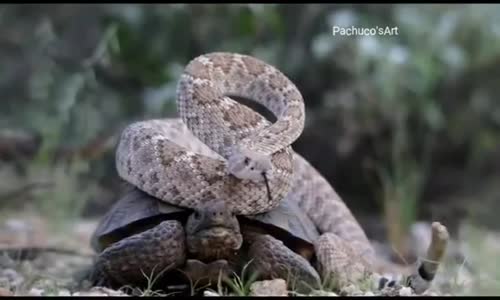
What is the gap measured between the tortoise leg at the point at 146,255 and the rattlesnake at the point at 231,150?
0.62ft

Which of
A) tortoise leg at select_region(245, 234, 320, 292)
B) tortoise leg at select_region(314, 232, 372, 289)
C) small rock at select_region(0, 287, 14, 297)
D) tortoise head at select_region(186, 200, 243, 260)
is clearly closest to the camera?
small rock at select_region(0, 287, 14, 297)

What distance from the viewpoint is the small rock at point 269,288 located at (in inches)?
131

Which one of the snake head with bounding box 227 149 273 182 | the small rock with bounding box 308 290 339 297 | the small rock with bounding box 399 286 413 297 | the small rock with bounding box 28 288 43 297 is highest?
the snake head with bounding box 227 149 273 182

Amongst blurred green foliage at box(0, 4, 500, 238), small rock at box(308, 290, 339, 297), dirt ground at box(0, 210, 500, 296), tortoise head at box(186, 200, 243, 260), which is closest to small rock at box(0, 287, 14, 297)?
dirt ground at box(0, 210, 500, 296)

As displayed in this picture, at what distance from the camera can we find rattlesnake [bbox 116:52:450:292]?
373cm

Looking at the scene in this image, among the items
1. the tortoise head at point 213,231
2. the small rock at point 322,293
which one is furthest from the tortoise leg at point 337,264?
the tortoise head at point 213,231

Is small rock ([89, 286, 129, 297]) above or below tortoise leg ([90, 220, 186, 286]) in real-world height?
below

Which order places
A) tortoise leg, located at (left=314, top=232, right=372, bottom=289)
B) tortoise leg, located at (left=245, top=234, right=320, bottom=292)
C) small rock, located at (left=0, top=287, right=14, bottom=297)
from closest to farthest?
small rock, located at (left=0, top=287, right=14, bottom=297)
tortoise leg, located at (left=245, top=234, right=320, bottom=292)
tortoise leg, located at (left=314, top=232, right=372, bottom=289)

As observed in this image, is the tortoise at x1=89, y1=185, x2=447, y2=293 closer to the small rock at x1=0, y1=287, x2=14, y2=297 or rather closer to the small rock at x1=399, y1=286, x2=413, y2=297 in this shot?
the small rock at x1=399, y1=286, x2=413, y2=297

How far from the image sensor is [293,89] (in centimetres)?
441

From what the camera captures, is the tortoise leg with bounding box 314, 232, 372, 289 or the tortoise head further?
the tortoise leg with bounding box 314, 232, 372, 289

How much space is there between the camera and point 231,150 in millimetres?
3932

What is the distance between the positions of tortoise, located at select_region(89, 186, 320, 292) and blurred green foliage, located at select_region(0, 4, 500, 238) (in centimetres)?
432

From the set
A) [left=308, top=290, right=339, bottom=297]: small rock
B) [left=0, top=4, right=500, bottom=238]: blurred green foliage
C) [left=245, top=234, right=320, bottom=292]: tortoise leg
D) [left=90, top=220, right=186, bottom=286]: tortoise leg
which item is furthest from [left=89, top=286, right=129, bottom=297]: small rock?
[left=0, top=4, right=500, bottom=238]: blurred green foliage
